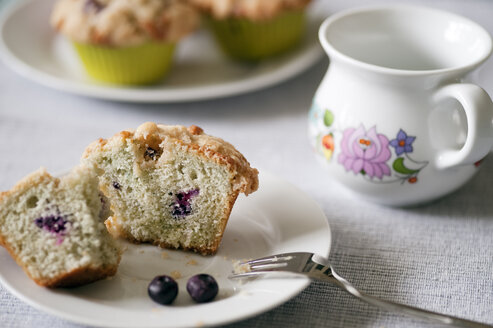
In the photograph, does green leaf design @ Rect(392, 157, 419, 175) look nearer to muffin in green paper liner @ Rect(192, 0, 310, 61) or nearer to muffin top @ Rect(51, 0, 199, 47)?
muffin in green paper liner @ Rect(192, 0, 310, 61)

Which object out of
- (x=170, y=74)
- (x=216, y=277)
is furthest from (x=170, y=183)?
(x=170, y=74)

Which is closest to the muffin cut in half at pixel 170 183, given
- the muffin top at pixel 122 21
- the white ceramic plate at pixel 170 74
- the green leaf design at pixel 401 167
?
the green leaf design at pixel 401 167

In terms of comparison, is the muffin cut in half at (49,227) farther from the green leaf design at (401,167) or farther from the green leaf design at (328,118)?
the green leaf design at (401,167)

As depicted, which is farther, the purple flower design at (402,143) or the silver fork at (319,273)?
the purple flower design at (402,143)

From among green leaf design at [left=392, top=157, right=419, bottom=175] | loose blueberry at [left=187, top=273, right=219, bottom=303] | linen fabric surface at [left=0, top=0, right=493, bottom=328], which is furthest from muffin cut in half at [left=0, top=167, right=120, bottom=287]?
green leaf design at [left=392, top=157, right=419, bottom=175]

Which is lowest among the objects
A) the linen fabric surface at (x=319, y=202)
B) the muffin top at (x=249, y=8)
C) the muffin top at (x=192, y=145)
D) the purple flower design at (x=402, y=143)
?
the linen fabric surface at (x=319, y=202)

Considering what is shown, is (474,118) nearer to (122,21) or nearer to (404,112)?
(404,112)
